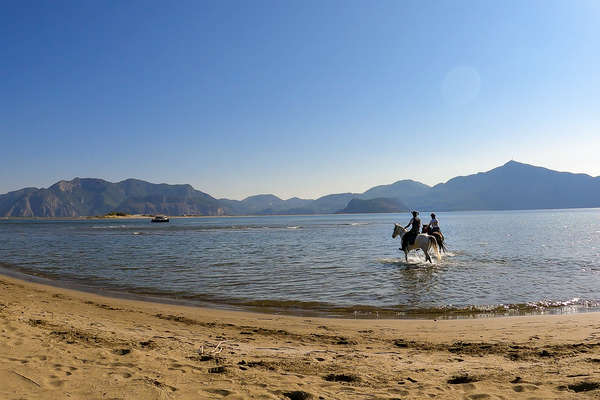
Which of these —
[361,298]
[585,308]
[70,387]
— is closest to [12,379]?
[70,387]

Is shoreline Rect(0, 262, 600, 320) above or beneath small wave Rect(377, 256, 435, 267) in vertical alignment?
above

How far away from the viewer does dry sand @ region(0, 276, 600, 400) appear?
486 centimetres

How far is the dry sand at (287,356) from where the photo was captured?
15.9 feet

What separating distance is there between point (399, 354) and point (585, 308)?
8004 mm

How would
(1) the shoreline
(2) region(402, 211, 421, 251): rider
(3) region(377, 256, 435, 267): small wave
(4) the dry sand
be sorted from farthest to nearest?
(2) region(402, 211, 421, 251): rider, (3) region(377, 256, 435, 267): small wave, (1) the shoreline, (4) the dry sand

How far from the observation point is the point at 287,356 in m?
6.71

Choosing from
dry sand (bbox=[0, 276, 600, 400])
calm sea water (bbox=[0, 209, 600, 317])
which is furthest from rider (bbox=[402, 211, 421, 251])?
dry sand (bbox=[0, 276, 600, 400])

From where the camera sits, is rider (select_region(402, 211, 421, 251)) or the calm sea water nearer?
the calm sea water

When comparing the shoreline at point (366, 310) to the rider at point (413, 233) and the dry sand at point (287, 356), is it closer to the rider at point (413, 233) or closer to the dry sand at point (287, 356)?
the dry sand at point (287, 356)

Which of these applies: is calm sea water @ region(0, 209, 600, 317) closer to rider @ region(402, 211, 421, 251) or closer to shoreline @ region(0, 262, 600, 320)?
shoreline @ region(0, 262, 600, 320)

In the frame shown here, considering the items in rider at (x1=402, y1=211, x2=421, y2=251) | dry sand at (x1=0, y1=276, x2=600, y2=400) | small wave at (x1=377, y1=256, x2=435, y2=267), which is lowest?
small wave at (x1=377, y1=256, x2=435, y2=267)

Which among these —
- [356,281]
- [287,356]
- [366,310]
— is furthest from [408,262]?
[287,356]

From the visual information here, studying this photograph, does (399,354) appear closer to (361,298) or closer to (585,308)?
(361,298)

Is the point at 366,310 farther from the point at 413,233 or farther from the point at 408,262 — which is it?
the point at 413,233
